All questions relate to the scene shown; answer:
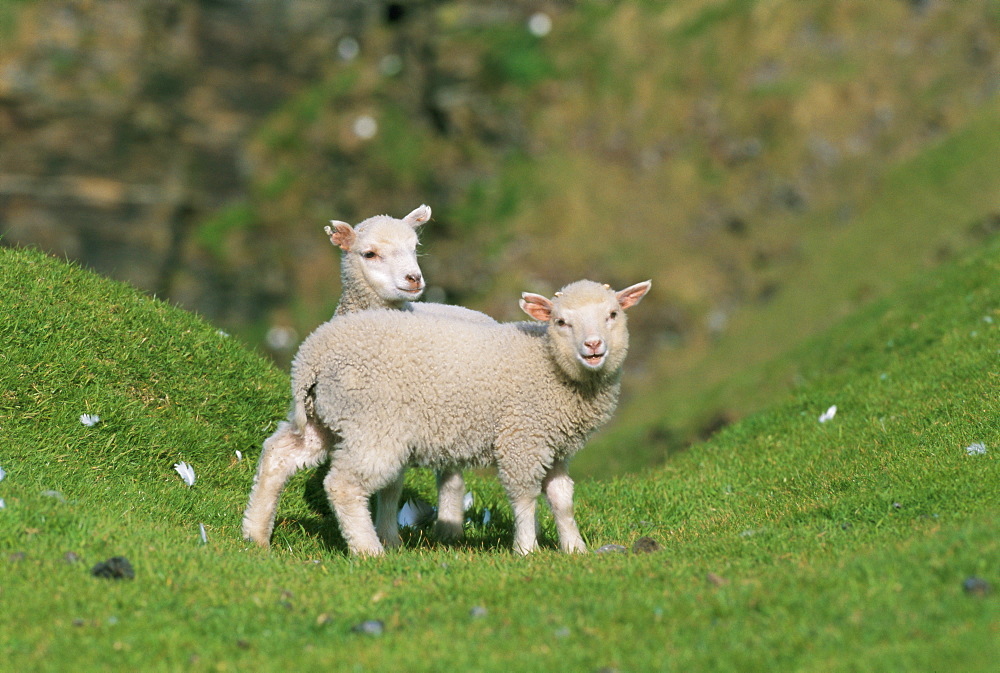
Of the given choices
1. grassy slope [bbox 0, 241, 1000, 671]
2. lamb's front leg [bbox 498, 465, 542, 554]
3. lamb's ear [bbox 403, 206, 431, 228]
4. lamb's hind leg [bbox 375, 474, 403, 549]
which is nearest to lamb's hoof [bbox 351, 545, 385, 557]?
grassy slope [bbox 0, 241, 1000, 671]

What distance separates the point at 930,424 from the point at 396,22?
33.9m

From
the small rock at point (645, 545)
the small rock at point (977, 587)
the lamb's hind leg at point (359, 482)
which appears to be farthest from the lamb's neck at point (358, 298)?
the small rock at point (977, 587)

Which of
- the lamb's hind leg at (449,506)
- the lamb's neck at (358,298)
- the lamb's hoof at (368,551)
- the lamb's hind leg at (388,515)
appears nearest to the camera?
the lamb's hoof at (368,551)

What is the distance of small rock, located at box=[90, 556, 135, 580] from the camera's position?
651 cm

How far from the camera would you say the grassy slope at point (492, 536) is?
5516mm

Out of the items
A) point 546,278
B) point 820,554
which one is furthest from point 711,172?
point 820,554

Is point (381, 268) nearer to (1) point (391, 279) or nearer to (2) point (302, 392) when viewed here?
(1) point (391, 279)

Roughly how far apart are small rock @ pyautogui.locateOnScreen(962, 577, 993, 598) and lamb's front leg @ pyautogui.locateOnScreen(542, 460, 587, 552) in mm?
2879

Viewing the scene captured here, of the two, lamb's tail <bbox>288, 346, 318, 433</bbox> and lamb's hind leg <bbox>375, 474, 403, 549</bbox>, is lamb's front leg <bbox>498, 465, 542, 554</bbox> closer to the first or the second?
lamb's hind leg <bbox>375, 474, 403, 549</bbox>

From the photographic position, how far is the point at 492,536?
9.05 metres

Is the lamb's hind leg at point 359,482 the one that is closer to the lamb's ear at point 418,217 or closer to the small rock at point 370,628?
the small rock at point 370,628

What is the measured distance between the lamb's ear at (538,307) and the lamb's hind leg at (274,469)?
71.6 inches

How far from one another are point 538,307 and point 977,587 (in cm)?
361

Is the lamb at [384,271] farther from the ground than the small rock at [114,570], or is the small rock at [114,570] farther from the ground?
the lamb at [384,271]
